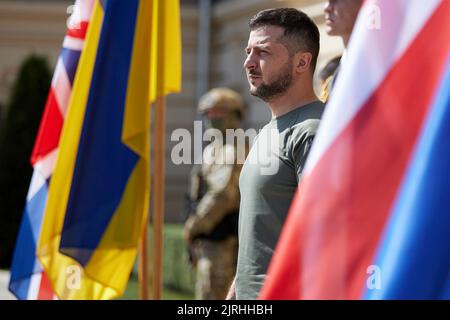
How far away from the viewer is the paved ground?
9.35 metres

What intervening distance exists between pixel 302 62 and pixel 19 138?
11605 millimetres

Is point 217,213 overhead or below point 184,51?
below

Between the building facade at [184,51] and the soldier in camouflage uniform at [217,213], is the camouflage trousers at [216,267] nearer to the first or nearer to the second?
the soldier in camouflage uniform at [217,213]

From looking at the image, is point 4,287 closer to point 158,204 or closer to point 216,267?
point 216,267

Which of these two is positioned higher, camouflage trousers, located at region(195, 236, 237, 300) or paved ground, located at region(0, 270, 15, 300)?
camouflage trousers, located at region(195, 236, 237, 300)

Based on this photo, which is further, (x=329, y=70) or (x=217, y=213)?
(x=217, y=213)

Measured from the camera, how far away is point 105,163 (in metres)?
5.30

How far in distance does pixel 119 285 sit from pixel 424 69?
3.08 meters

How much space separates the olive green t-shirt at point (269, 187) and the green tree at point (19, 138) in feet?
37.3

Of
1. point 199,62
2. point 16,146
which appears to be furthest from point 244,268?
point 199,62

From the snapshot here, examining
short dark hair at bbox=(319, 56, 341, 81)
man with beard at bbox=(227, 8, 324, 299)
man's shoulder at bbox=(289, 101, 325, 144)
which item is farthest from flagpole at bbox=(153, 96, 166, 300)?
man's shoulder at bbox=(289, 101, 325, 144)

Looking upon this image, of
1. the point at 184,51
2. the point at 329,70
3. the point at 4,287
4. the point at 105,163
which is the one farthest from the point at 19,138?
the point at 329,70

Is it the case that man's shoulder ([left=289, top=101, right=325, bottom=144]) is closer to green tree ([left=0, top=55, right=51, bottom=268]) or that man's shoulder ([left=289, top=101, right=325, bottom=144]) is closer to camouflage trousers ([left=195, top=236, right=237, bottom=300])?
camouflage trousers ([left=195, top=236, right=237, bottom=300])

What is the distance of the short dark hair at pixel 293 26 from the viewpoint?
3.71 meters
